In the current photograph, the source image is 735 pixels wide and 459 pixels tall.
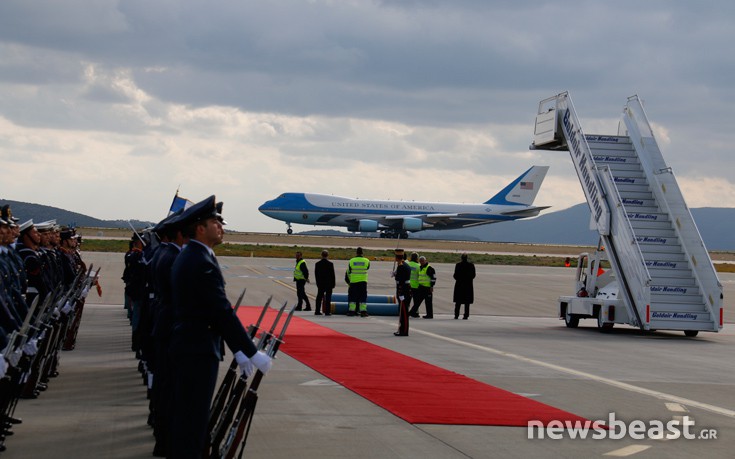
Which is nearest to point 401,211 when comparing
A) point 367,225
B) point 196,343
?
point 367,225

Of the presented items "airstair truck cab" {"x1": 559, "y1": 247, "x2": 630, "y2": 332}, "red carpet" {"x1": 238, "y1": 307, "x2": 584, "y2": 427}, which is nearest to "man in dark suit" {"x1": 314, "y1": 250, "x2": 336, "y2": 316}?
"airstair truck cab" {"x1": 559, "y1": 247, "x2": 630, "y2": 332}

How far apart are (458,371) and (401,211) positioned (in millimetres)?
79024

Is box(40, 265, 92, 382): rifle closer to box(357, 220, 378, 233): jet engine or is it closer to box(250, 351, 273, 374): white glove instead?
box(250, 351, 273, 374): white glove

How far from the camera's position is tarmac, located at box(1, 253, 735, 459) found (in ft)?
28.5

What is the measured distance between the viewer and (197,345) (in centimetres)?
624

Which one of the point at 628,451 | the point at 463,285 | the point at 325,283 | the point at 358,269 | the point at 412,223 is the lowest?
the point at 628,451

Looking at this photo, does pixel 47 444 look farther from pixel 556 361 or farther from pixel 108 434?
pixel 556 361

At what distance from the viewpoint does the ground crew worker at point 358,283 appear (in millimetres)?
25531

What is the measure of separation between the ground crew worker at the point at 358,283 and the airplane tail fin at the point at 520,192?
7207 cm

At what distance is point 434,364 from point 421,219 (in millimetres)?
77357

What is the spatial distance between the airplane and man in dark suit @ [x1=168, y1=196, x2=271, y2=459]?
8219 cm

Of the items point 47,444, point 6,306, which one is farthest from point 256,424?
point 6,306
